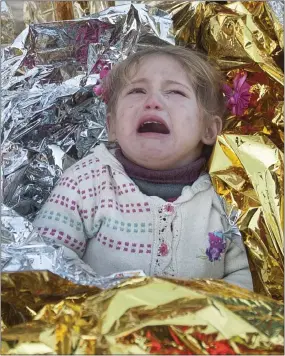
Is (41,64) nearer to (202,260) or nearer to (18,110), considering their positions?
(18,110)

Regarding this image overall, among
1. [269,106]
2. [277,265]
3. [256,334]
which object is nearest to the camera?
[256,334]

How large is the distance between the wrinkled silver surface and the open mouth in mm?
178

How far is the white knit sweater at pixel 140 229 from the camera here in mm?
1170

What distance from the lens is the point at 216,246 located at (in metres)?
1.20

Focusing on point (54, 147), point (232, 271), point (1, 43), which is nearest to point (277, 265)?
point (232, 271)

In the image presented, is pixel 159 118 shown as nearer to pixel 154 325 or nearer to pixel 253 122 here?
pixel 253 122

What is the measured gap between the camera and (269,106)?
1.29 metres

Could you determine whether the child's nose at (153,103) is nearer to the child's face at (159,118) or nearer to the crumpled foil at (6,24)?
the child's face at (159,118)

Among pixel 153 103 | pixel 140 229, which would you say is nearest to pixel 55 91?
pixel 153 103

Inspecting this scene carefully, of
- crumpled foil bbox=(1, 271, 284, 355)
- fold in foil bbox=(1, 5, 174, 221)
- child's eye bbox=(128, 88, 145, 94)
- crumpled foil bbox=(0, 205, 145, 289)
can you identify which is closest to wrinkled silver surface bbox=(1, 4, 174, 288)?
fold in foil bbox=(1, 5, 174, 221)

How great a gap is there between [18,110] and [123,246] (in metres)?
0.36

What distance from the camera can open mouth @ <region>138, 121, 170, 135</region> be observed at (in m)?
1.22

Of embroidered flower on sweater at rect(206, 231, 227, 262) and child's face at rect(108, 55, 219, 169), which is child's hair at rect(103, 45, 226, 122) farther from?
embroidered flower on sweater at rect(206, 231, 227, 262)

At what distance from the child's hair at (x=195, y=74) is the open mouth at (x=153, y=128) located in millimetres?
96
